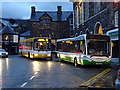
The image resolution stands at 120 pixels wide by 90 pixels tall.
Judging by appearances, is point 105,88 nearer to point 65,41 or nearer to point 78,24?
point 65,41

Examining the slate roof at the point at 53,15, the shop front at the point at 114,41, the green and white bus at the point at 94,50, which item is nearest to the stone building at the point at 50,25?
the slate roof at the point at 53,15

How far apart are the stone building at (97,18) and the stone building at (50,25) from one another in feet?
59.1

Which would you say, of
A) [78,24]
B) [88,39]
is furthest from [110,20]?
[78,24]

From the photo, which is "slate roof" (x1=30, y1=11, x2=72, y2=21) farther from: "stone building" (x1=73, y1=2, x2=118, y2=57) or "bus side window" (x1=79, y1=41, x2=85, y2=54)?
"bus side window" (x1=79, y1=41, x2=85, y2=54)

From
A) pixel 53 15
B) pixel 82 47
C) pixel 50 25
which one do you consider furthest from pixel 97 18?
pixel 53 15

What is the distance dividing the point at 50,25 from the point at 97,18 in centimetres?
3376

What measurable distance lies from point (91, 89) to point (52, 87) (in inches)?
68.6

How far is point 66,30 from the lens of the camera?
6588 cm

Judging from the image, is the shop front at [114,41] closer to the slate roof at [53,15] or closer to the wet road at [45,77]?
the wet road at [45,77]

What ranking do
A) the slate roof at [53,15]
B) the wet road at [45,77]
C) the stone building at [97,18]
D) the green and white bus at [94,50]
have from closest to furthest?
the wet road at [45,77] → the green and white bus at [94,50] → the stone building at [97,18] → the slate roof at [53,15]

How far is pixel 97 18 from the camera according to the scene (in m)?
32.2

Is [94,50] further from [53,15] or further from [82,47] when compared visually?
[53,15]

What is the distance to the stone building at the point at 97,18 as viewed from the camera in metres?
26.0

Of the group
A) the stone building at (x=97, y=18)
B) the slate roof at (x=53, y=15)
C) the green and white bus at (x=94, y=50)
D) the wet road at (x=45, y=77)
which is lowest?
the wet road at (x=45, y=77)
